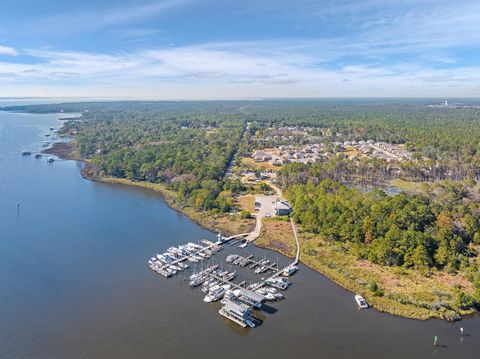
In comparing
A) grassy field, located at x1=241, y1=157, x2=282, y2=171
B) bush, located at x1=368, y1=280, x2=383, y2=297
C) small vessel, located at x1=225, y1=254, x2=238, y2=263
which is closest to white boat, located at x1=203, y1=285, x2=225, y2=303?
small vessel, located at x1=225, y1=254, x2=238, y2=263

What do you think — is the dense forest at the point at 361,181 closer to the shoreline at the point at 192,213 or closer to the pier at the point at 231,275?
the shoreline at the point at 192,213

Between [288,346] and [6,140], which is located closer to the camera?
[288,346]

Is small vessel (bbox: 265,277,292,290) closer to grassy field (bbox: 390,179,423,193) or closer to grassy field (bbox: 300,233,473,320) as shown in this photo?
grassy field (bbox: 300,233,473,320)

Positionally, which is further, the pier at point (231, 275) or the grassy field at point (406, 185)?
the grassy field at point (406, 185)

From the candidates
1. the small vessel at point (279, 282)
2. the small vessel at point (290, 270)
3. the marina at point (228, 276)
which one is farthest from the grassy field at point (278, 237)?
the small vessel at point (279, 282)

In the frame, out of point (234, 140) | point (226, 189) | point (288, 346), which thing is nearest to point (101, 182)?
point (226, 189)

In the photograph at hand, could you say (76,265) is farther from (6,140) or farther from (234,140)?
(6,140)

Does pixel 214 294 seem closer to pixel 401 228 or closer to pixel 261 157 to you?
pixel 401 228
